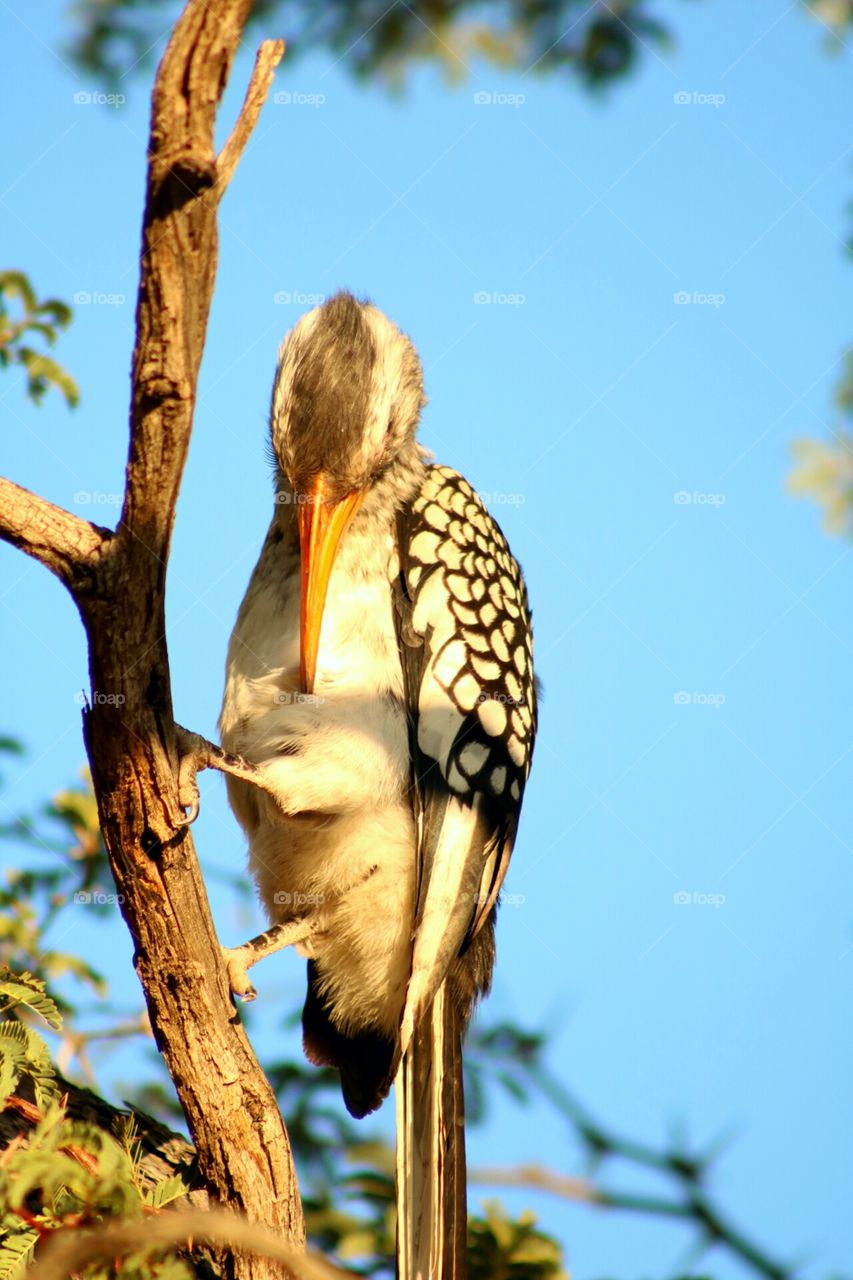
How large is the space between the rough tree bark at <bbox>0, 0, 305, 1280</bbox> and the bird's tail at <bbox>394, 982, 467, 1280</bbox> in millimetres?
345

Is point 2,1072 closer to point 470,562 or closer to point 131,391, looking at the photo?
point 131,391

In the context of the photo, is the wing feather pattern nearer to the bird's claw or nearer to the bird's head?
the bird's head

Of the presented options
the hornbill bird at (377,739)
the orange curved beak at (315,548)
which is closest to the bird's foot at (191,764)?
the hornbill bird at (377,739)

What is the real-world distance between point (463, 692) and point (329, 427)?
3.17 feet

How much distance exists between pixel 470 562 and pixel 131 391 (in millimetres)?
1841

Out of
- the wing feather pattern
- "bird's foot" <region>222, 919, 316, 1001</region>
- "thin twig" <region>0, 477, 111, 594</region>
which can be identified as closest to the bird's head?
the wing feather pattern

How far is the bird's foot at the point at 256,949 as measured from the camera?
3457mm

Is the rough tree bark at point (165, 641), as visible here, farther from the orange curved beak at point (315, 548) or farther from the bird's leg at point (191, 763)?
the orange curved beak at point (315, 548)

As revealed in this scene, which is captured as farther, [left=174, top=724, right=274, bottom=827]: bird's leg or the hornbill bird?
the hornbill bird

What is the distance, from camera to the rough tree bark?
2248 mm

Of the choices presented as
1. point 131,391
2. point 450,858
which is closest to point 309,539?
point 450,858

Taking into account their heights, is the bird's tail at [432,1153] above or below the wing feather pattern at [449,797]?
below

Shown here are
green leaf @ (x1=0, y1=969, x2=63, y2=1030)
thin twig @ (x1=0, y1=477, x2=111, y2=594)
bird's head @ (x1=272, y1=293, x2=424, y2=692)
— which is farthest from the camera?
bird's head @ (x1=272, y1=293, x2=424, y2=692)

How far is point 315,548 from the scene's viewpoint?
12.5ft
